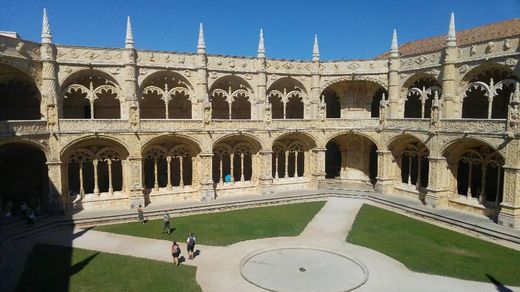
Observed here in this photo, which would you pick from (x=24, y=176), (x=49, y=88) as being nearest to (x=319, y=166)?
(x=49, y=88)

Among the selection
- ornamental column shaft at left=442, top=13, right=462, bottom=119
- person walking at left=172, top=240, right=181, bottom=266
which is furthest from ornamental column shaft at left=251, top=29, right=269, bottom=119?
person walking at left=172, top=240, right=181, bottom=266

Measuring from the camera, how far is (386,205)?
27672 millimetres

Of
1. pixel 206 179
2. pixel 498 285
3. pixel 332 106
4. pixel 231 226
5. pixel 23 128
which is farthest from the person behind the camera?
pixel 332 106

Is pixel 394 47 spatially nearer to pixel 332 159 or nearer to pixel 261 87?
pixel 261 87

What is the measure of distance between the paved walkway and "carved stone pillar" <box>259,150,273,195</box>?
21.5 feet

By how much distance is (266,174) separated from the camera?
101 feet

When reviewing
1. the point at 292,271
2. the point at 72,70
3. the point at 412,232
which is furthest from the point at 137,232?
the point at 412,232

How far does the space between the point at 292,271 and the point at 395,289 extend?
4.18 m

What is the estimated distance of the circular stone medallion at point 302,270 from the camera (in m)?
15.0

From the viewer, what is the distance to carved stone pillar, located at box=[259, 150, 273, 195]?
100 feet

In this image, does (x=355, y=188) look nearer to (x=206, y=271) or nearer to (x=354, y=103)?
(x=354, y=103)

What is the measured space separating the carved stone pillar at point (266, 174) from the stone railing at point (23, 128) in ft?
50.4

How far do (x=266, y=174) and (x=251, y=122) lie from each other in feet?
14.6

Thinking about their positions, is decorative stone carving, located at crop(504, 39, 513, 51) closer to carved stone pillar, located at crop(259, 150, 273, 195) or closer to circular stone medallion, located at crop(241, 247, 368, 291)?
circular stone medallion, located at crop(241, 247, 368, 291)
